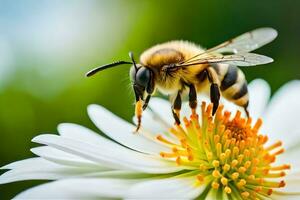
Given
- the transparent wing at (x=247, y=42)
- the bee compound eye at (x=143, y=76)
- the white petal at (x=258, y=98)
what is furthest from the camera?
the white petal at (x=258, y=98)

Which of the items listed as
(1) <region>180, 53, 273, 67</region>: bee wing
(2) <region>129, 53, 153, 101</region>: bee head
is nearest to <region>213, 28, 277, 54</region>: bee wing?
(1) <region>180, 53, 273, 67</region>: bee wing

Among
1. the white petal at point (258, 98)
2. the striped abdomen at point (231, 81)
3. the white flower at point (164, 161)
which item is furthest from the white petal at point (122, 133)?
the white petal at point (258, 98)

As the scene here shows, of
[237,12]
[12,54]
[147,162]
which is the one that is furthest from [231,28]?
[147,162]

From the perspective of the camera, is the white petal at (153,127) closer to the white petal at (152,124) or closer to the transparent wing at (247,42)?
the white petal at (152,124)

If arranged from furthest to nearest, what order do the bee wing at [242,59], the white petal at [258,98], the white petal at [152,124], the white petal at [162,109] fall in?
the white petal at [258,98] → the white petal at [162,109] → the white petal at [152,124] → the bee wing at [242,59]


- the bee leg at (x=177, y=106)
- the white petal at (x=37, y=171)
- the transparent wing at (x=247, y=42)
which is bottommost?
the white petal at (x=37, y=171)

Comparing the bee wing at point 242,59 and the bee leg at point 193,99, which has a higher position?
the bee wing at point 242,59
